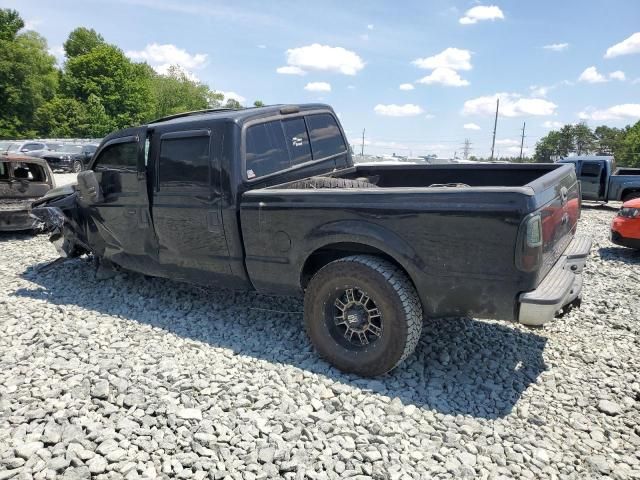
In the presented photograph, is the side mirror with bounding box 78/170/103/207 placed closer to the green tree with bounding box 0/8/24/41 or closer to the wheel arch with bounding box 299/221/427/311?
the wheel arch with bounding box 299/221/427/311

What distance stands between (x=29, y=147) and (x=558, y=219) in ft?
Result: 87.8

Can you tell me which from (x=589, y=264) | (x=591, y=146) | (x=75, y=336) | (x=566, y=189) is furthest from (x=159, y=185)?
(x=591, y=146)

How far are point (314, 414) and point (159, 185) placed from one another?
2764 mm

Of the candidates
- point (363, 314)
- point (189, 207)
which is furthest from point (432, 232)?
point (189, 207)

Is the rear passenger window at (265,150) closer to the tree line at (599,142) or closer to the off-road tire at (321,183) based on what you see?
the off-road tire at (321,183)

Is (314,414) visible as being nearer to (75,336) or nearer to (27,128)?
(75,336)

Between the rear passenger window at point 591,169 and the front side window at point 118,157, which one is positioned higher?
the front side window at point 118,157

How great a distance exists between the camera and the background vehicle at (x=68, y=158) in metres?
24.2

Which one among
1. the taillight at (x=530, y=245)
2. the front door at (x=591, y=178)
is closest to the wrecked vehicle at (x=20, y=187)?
the taillight at (x=530, y=245)

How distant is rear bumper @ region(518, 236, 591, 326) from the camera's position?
290cm

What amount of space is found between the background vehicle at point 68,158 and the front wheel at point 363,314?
79.3ft

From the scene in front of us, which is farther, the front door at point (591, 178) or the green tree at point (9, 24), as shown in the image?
the green tree at point (9, 24)

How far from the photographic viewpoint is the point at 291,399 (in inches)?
129

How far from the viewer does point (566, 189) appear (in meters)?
3.68
